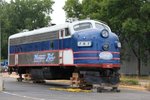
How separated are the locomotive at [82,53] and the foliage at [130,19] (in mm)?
13152

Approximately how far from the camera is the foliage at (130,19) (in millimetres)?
45156

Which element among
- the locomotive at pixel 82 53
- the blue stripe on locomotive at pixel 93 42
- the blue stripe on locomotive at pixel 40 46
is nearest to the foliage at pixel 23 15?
the blue stripe on locomotive at pixel 40 46

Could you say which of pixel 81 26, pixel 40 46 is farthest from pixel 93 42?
pixel 40 46

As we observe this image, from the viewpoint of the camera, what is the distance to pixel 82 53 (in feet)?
95.2

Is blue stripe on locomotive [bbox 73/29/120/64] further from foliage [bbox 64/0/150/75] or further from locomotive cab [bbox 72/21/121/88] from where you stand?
foliage [bbox 64/0/150/75]

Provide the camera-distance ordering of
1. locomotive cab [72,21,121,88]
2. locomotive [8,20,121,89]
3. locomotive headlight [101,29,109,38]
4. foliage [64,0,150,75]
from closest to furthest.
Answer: locomotive cab [72,21,121,88], locomotive [8,20,121,89], locomotive headlight [101,29,109,38], foliage [64,0,150,75]

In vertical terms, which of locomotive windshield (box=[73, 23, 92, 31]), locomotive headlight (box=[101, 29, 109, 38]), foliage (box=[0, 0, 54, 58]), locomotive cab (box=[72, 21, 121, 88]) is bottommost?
locomotive cab (box=[72, 21, 121, 88])

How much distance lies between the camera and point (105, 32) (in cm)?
2936

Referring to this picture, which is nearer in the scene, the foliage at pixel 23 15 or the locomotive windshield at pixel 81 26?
the locomotive windshield at pixel 81 26

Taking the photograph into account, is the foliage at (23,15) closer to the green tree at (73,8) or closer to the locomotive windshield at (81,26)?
the green tree at (73,8)

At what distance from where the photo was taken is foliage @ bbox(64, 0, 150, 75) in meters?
45.2

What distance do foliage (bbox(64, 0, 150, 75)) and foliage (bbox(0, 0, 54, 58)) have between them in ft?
129

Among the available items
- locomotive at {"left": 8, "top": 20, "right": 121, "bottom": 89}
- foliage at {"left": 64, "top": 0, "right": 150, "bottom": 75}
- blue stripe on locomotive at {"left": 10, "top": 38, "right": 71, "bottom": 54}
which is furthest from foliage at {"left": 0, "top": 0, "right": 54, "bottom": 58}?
locomotive at {"left": 8, "top": 20, "right": 121, "bottom": 89}

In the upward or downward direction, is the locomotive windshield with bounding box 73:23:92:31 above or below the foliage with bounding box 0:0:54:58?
below
